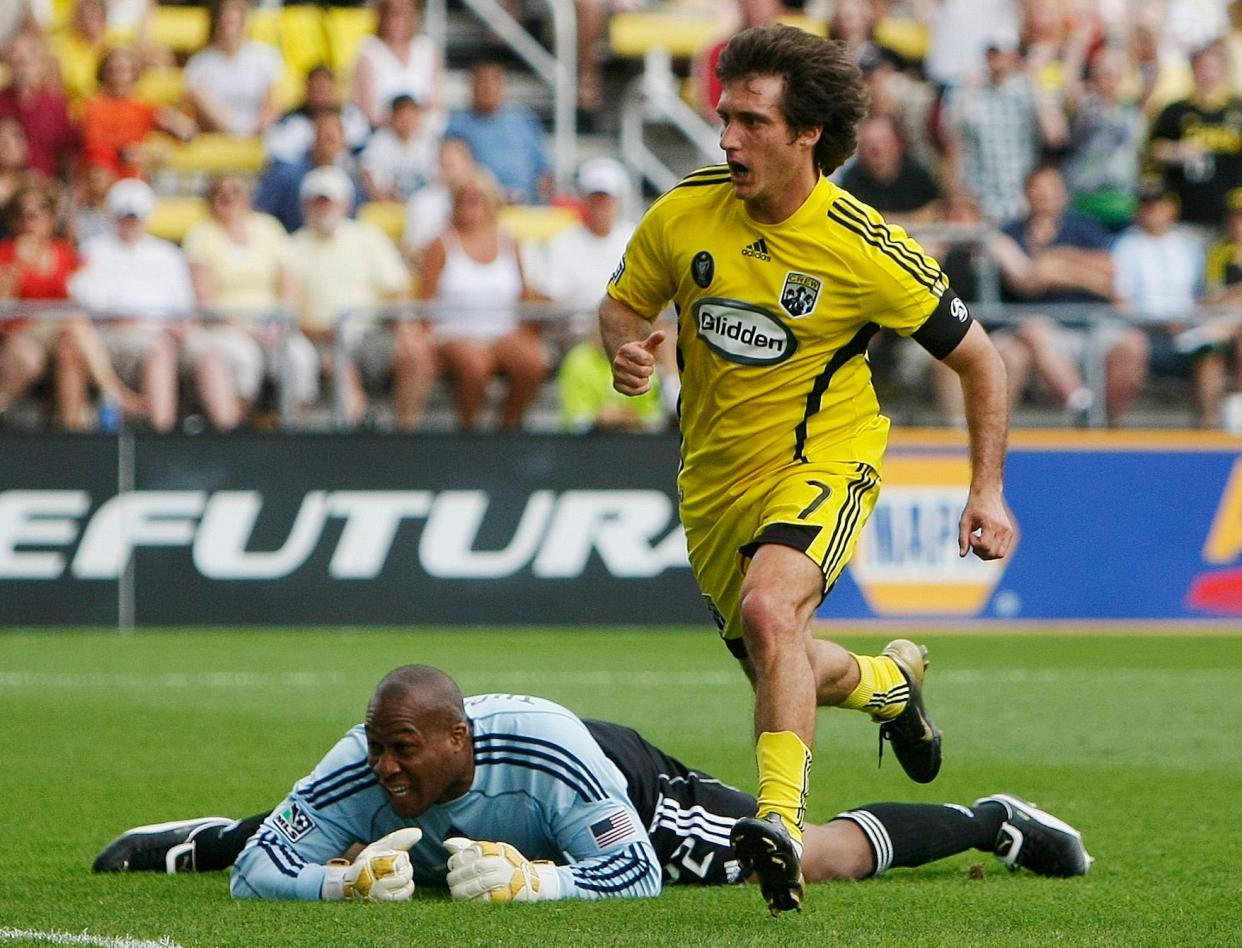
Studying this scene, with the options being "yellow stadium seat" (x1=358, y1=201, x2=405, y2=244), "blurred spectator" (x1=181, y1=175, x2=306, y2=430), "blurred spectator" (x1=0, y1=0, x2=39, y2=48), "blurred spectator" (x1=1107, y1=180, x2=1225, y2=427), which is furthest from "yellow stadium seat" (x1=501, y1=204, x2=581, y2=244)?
"blurred spectator" (x1=1107, y1=180, x2=1225, y2=427)

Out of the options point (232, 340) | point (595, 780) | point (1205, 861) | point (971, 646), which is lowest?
point (971, 646)

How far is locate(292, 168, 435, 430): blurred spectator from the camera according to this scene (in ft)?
47.8

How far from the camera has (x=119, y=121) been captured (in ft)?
54.0

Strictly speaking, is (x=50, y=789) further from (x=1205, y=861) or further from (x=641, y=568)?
(x=641, y=568)

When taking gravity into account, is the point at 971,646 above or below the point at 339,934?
below

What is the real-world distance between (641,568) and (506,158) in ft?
14.2

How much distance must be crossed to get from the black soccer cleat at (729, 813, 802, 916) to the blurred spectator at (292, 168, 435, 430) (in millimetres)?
9712

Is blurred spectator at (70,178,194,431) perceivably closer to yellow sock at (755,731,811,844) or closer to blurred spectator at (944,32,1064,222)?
blurred spectator at (944,32,1064,222)

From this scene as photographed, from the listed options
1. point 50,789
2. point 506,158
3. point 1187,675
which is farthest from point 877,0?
point 50,789

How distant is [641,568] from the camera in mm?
14867

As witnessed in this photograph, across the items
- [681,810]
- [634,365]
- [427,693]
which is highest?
[634,365]

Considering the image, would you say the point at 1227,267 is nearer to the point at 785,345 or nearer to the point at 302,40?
the point at 302,40

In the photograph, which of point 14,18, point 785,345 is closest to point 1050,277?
point 14,18

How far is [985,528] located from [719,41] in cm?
1285
